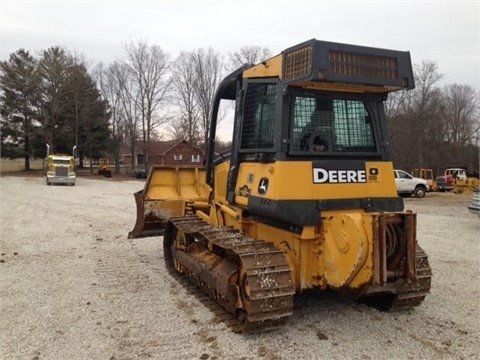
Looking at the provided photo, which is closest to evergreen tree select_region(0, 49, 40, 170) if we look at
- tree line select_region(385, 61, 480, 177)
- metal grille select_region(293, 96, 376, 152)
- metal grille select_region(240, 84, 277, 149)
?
tree line select_region(385, 61, 480, 177)

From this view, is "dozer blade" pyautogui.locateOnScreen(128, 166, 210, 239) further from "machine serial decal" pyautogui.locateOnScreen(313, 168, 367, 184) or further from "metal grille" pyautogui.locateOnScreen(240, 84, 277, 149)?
"machine serial decal" pyautogui.locateOnScreen(313, 168, 367, 184)

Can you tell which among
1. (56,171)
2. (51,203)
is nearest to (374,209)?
(51,203)

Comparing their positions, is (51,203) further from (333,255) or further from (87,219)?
(333,255)

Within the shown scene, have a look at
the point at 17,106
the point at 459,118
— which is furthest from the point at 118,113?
the point at 459,118

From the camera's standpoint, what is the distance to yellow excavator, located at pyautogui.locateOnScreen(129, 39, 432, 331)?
15.1 ft

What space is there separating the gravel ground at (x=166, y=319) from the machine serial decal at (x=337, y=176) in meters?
1.61

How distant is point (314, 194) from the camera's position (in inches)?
197

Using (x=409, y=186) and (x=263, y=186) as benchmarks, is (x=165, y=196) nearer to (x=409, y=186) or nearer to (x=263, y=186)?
(x=263, y=186)

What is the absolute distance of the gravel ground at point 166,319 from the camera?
460cm

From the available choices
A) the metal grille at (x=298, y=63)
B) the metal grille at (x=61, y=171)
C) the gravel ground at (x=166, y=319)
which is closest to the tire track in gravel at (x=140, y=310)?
the gravel ground at (x=166, y=319)

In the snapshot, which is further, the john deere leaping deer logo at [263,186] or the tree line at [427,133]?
the tree line at [427,133]

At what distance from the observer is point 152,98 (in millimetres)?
56406

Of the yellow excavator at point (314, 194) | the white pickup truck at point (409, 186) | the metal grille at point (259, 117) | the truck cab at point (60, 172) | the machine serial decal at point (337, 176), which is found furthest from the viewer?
the truck cab at point (60, 172)

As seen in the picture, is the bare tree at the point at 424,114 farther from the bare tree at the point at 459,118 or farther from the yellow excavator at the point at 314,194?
the yellow excavator at the point at 314,194
